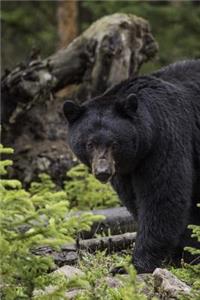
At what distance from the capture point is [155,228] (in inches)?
247

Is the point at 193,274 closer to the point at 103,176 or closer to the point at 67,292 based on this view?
the point at 67,292

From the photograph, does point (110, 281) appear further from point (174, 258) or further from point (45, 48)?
point (45, 48)

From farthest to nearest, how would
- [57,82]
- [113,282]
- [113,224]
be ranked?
[57,82]
[113,224]
[113,282]

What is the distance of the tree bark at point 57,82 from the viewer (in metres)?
9.50

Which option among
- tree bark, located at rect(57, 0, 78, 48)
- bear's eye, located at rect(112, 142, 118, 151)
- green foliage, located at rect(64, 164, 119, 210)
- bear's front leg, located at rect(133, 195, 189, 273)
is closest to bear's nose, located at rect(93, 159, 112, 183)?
bear's eye, located at rect(112, 142, 118, 151)

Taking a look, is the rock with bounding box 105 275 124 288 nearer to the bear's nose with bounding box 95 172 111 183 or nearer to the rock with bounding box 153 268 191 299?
the rock with bounding box 153 268 191 299

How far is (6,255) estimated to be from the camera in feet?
12.8

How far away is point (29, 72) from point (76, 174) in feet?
4.48

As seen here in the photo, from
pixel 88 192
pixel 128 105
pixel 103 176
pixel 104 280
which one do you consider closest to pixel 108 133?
pixel 128 105

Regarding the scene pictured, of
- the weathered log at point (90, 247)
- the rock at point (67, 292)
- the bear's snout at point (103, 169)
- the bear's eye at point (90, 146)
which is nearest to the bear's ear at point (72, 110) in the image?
the bear's eye at point (90, 146)

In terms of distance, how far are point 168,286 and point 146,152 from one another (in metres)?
1.64

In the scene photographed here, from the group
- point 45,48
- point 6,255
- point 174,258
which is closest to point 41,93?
point 174,258

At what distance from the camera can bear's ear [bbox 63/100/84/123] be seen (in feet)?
20.8

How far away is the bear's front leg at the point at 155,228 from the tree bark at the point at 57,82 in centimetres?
357
